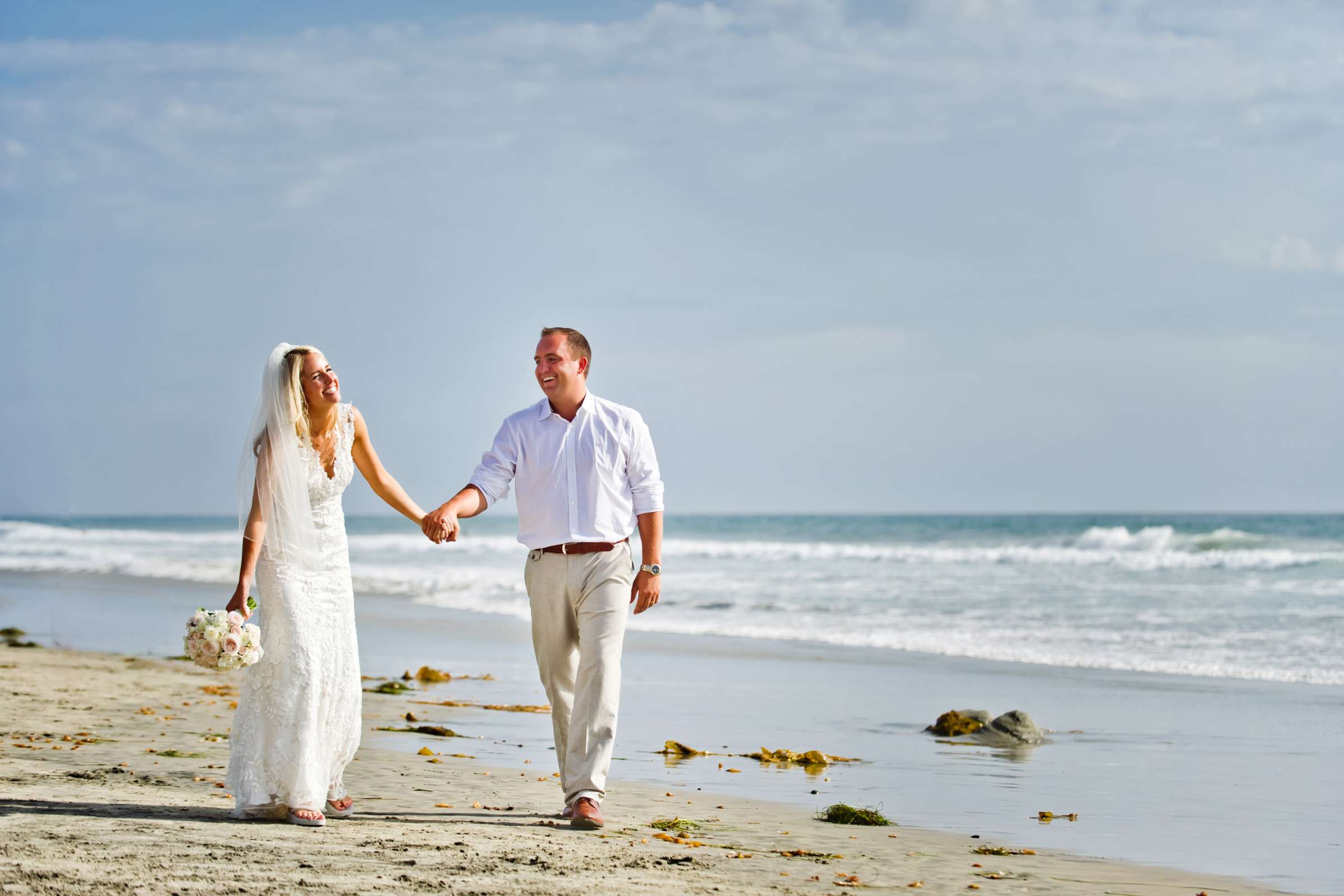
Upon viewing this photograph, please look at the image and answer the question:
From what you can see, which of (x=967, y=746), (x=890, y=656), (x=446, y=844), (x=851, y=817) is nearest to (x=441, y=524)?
(x=446, y=844)

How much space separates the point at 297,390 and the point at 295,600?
85 cm

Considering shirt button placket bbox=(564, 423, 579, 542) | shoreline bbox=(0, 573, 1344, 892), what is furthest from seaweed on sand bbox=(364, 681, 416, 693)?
shirt button placket bbox=(564, 423, 579, 542)

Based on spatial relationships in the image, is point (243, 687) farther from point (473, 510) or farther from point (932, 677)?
point (932, 677)

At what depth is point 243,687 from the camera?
5.14m

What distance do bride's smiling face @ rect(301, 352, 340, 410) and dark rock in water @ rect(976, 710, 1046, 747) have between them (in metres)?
5.12

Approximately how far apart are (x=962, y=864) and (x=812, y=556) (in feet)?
108

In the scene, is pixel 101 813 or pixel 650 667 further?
pixel 650 667

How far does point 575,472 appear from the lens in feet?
17.6

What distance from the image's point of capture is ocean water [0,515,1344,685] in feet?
45.6

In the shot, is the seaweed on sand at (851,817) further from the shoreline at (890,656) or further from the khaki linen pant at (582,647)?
the shoreline at (890,656)

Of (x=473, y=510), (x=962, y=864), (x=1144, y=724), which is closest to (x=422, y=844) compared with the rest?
(x=473, y=510)

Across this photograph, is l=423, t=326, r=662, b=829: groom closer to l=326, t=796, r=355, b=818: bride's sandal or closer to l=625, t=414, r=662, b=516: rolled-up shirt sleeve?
l=625, t=414, r=662, b=516: rolled-up shirt sleeve

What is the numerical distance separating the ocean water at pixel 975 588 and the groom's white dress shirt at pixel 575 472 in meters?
8.50

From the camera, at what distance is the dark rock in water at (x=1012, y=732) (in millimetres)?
8242
